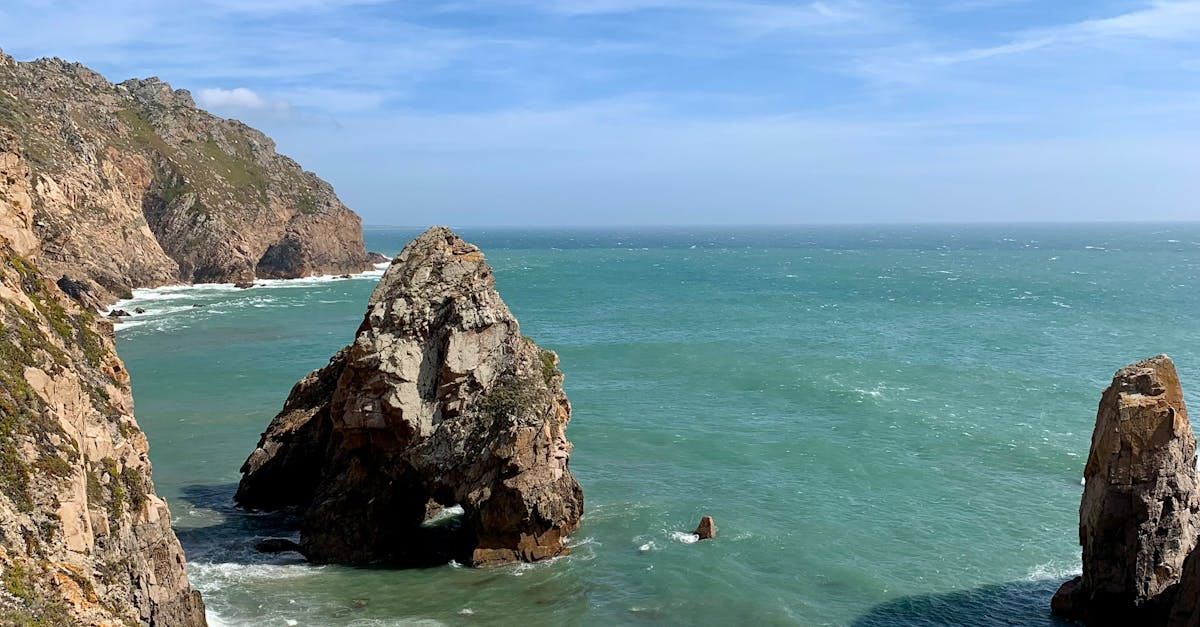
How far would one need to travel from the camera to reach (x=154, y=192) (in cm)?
14600

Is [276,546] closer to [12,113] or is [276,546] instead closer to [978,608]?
[978,608]

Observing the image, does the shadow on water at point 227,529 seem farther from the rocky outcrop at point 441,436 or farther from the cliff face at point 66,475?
the cliff face at point 66,475

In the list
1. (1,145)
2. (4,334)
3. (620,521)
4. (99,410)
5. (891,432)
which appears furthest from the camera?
(891,432)

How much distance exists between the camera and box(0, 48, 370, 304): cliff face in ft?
368

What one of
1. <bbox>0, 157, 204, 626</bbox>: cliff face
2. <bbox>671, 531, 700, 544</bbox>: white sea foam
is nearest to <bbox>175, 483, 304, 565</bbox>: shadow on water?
<bbox>0, 157, 204, 626</bbox>: cliff face

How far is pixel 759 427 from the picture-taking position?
58188mm

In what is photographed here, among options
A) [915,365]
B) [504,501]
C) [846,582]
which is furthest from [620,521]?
[915,365]

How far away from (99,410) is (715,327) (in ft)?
255

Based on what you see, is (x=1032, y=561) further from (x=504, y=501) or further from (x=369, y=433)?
(x=369, y=433)

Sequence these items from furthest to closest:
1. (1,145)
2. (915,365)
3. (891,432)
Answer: (915,365) < (891,432) < (1,145)

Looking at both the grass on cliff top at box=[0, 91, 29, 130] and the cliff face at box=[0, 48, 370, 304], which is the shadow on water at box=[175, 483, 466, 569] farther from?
the grass on cliff top at box=[0, 91, 29, 130]

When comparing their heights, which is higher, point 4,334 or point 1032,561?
point 4,334

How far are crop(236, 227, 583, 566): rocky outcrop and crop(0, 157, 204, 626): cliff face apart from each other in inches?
382

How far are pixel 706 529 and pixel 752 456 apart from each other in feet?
40.6
